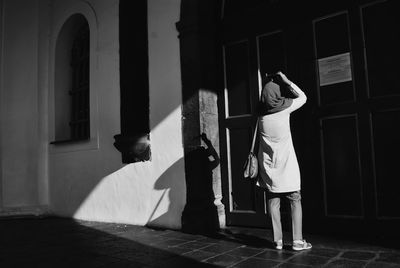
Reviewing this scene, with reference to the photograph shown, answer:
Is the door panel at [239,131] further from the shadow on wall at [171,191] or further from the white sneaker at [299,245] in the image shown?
the white sneaker at [299,245]

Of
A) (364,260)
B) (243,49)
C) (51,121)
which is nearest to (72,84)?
(51,121)

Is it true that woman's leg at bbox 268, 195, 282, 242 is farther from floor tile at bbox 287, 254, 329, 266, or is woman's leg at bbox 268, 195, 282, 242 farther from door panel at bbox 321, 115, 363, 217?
door panel at bbox 321, 115, 363, 217

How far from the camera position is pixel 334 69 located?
13.2 feet

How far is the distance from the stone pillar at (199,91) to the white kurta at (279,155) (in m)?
1.32

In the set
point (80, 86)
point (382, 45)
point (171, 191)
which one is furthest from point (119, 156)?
point (382, 45)

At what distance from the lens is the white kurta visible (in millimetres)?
3340

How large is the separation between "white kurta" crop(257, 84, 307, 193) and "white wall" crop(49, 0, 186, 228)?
5.37 feet

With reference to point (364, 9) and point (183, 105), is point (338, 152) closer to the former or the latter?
point (364, 9)

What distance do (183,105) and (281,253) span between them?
2.30 m

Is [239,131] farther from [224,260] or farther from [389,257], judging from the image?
[389,257]

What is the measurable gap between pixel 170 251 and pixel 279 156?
145cm

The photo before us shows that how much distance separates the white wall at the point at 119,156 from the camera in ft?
16.2

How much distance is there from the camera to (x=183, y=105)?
4828 millimetres

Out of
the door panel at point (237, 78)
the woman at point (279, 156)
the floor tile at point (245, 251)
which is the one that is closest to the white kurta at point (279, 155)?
the woman at point (279, 156)
